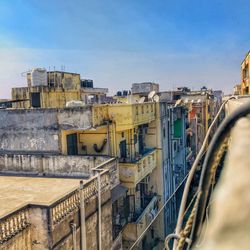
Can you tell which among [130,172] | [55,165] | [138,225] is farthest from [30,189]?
[138,225]

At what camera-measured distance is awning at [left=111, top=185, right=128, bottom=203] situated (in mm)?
17522

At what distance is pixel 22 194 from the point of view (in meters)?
14.4

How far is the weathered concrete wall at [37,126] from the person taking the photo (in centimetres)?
1856

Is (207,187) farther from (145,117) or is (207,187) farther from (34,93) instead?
(34,93)

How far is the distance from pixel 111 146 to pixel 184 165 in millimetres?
18609

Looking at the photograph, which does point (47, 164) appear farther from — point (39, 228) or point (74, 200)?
point (39, 228)

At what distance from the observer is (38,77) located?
1310 inches

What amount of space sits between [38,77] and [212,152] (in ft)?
109

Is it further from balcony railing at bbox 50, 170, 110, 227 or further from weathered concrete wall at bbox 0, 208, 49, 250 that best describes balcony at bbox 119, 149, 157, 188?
weathered concrete wall at bbox 0, 208, 49, 250

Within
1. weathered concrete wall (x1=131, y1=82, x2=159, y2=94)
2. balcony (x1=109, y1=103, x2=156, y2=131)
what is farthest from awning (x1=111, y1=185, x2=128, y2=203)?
weathered concrete wall (x1=131, y1=82, x2=159, y2=94)

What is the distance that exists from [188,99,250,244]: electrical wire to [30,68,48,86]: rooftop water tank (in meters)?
32.4

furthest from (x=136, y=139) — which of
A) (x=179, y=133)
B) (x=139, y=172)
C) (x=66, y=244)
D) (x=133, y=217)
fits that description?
(x=66, y=244)

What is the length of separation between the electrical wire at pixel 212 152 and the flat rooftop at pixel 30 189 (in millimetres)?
9241

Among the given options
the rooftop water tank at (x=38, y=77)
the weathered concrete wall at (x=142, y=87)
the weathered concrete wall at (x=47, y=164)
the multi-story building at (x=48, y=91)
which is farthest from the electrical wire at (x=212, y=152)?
the weathered concrete wall at (x=142, y=87)
